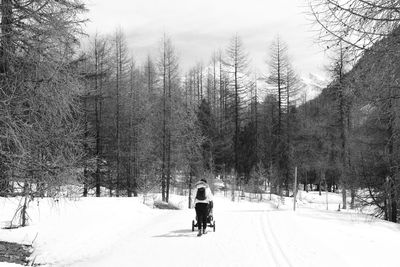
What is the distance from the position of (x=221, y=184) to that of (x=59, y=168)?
154 ft

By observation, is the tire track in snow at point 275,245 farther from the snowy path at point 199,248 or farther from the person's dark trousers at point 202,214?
the person's dark trousers at point 202,214

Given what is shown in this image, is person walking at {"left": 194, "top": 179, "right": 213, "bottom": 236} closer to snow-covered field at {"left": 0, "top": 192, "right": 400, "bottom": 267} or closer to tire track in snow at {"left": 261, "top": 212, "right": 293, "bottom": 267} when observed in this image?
snow-covered field at {"left": 0, "top": 192, "right": 400, "bottom": 267}

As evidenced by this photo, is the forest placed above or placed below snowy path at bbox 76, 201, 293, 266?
above

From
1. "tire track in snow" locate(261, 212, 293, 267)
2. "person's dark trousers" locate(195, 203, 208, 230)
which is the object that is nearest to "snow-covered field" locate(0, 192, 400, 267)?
"tire track in snow" locate(261, 212, 293, 267)

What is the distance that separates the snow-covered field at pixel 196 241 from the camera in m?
10.4

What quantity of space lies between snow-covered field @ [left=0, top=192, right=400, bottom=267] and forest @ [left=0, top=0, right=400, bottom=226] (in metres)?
1.50

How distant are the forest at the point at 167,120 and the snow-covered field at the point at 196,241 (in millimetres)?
1499

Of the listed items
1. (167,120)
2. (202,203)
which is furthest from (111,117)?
(202,203)

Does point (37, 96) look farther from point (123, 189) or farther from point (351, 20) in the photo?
point (123, 189)

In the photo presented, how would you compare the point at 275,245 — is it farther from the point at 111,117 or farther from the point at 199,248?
the point at 111,117

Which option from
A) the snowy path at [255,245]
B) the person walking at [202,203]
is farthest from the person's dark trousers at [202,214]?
the snowy path at [255,245]

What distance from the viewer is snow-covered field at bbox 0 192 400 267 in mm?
10367

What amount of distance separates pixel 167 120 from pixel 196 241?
78.7 feet

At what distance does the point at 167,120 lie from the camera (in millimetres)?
36188
